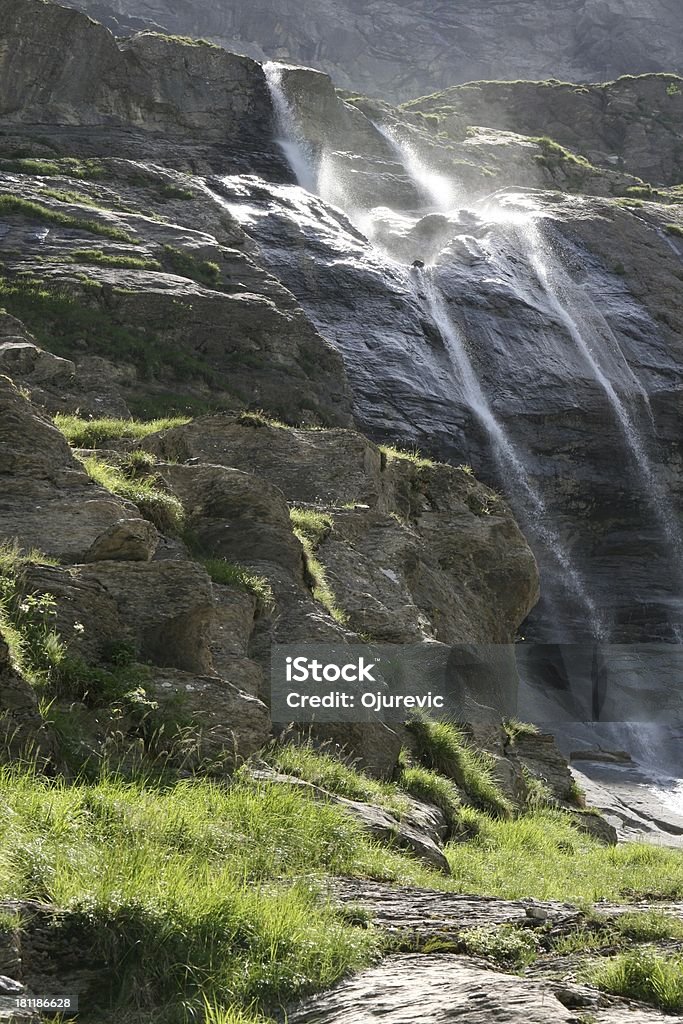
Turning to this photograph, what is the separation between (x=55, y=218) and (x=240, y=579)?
27009 mm

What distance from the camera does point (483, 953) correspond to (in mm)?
5000

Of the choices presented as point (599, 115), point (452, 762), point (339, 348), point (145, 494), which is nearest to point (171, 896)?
point (145, 494)

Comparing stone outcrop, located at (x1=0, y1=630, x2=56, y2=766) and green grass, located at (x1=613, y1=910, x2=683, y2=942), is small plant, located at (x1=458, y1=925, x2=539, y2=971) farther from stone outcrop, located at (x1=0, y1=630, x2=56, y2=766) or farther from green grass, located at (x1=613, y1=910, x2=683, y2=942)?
stone outcrop, located at (x1=0, y1=630, x2=56, y2=766)

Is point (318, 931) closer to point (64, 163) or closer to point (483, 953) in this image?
point (483, 953)

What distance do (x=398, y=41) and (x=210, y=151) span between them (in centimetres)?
8545

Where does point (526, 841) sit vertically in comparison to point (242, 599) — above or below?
below

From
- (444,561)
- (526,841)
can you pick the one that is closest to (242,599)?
(526,841)

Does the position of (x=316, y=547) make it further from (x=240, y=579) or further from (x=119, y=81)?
(x=119, y=81)

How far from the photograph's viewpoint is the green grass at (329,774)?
326 inches

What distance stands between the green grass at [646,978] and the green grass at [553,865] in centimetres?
208

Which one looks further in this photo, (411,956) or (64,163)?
(64,163)

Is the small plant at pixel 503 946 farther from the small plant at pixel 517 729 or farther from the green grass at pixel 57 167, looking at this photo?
the green grass at pixel 57 167

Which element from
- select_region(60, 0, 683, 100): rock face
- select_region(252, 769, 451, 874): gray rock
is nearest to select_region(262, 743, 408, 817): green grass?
select_region(252, 769, 451, 874): gray rock

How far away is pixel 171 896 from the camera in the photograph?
4.66m
